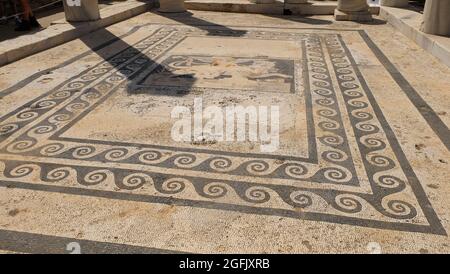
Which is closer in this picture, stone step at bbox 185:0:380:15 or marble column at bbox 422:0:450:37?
marble column at bbox 422:0:450:37

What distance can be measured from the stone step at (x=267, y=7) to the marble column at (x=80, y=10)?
2311 mm

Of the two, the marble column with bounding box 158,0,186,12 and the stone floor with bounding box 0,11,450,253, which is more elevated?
the marble column with bounding box 158,0,186,12

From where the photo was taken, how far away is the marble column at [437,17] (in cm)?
435

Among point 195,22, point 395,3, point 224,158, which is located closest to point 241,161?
point 224,158

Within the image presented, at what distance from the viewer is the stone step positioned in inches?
273

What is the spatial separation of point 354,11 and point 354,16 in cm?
9

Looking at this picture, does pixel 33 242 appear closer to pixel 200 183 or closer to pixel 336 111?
pixel 200 183

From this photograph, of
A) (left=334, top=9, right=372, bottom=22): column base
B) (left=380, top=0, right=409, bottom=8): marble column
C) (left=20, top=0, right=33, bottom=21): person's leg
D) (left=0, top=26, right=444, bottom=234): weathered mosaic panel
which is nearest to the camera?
(left=0, top=26, right=444, bottom=234): weathered mosaic panel

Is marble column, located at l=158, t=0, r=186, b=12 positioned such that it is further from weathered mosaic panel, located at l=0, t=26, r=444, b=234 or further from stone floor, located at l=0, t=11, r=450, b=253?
weathered mosaic panel, located at l=0, t=26, r=444, b=234

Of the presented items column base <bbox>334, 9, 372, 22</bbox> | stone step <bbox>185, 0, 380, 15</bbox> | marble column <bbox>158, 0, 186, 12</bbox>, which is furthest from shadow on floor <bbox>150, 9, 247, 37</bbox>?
column base <bbox>334, 9, 372, 22</bbox>

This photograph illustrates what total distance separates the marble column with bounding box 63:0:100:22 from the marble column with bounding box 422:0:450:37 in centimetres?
444

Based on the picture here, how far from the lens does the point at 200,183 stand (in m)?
2.09

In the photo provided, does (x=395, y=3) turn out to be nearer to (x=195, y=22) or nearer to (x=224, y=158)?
(x=195, y=22)
